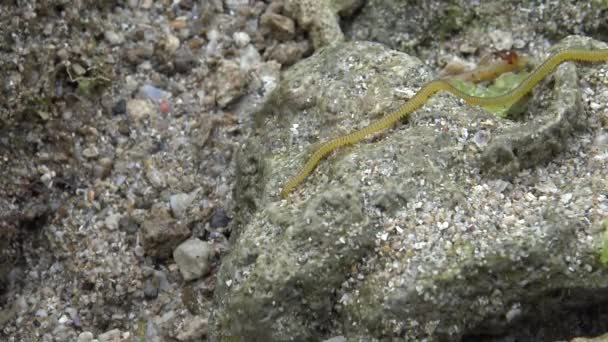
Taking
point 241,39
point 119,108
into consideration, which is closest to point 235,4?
point 241,39

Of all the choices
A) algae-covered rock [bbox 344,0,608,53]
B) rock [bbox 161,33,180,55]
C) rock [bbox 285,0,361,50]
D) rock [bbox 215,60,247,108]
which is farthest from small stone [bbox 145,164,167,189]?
algae-covered rock [bbox 344,0,608,53]

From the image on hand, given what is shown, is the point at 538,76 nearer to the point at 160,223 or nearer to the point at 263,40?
the point at 263,40

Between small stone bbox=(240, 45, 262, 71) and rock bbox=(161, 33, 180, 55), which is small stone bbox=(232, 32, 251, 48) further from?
rock bbox=(161, 33, 180, 55)

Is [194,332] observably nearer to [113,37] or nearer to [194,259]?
[194,259]

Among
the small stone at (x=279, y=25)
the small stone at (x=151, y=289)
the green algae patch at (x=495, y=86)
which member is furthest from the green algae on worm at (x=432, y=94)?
the small stone at (x=279, y=25)

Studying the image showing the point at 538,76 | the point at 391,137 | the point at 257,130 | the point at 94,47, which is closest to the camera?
the point at 391,137

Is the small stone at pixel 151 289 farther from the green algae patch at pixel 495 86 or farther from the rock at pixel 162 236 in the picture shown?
the green algae patch at pixel 495 86

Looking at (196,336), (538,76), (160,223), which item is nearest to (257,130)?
(160,223)
